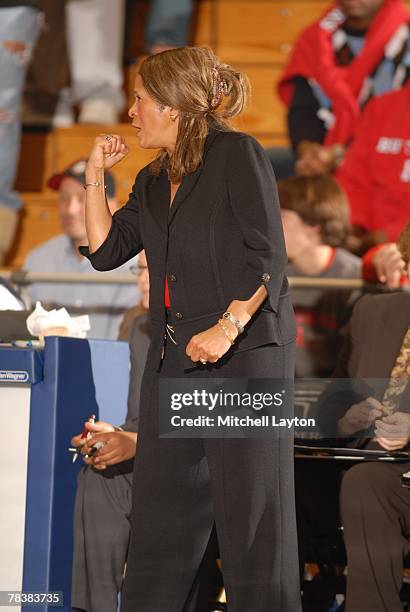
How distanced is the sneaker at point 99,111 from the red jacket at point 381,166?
136 cm

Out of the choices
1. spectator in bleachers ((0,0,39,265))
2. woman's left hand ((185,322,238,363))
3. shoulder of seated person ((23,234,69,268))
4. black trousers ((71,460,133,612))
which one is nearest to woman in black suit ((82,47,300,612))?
woman's left hand ((185,322,238,363))

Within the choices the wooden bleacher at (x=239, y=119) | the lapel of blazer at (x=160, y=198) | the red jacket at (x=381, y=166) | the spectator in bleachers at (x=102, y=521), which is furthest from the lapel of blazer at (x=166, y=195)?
the wooden bleacher at (x=239, y=119)

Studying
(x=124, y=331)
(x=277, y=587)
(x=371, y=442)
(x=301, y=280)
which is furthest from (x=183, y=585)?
(x=301, y=280)

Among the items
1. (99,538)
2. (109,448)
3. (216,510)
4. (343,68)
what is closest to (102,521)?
(99,538)

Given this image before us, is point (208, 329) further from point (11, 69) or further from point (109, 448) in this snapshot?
point (11, 69)

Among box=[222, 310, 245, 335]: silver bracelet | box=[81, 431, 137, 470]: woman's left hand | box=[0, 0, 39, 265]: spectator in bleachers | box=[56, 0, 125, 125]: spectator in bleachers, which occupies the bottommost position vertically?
box=[81, 431, 137, 470]: woman's left hand

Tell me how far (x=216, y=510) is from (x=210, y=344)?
32 cm

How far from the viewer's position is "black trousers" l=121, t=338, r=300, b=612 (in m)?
2.08

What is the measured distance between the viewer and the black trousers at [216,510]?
6.82 ft

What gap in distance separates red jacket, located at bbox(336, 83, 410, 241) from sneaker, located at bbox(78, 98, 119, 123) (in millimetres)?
1364

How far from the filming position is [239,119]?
5.49m

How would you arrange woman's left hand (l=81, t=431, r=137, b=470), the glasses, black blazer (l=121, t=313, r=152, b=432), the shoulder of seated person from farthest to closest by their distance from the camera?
the shoulder of seated person, the glasses, black blazer (l=121, t=313, r=152, b=432), woman's left hand (l=81, t=431, r=137, b=470)

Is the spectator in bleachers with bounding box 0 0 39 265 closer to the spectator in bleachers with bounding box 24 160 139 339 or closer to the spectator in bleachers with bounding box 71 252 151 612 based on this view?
the spectator in bleachers with bounding box 24 160 139 339

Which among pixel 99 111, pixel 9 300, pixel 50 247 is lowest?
pixel 9 300
